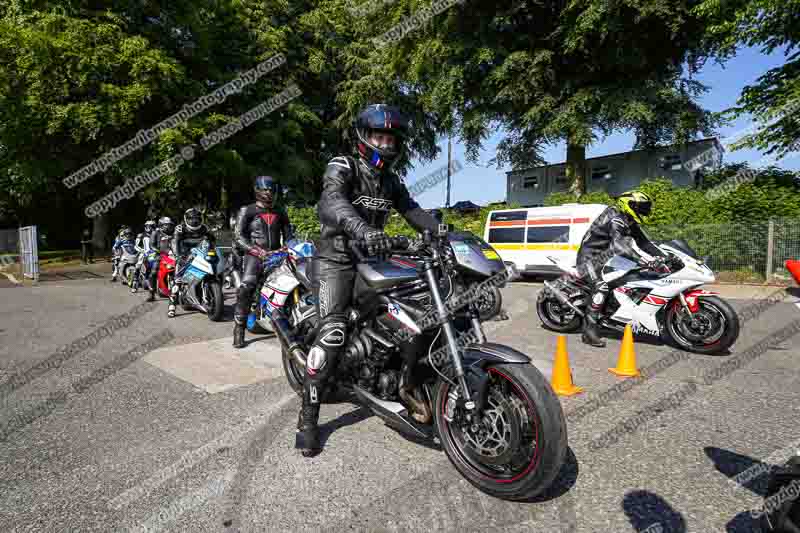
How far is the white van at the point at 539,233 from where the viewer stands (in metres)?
13.0

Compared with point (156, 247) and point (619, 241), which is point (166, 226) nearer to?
point (156, 247)

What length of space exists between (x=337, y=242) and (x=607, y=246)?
4577 millimetres

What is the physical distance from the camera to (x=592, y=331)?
20.0ft

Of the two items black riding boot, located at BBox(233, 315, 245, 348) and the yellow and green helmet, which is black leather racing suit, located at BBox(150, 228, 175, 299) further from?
the yellow and green helmet

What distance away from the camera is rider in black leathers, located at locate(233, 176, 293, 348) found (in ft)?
19.6

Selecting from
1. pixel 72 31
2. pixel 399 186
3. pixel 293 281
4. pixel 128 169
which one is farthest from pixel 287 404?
pixel 72 31

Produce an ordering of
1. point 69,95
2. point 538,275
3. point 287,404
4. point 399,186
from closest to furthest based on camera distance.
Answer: point 399,186 < point 287,404 < point 538,275 < point 69,95

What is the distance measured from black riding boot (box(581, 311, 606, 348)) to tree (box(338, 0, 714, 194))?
14.9 metres

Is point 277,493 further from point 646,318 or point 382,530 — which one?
point 646,318

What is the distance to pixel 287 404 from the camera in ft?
13.1

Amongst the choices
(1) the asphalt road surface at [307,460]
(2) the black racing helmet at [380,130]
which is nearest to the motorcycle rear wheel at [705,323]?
(1) the asphalt road surface at [307,460]

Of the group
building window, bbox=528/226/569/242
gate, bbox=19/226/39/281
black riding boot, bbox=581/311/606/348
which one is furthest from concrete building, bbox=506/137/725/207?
gate, bbox=19/226/39/281

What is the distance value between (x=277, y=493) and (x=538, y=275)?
43.6ft

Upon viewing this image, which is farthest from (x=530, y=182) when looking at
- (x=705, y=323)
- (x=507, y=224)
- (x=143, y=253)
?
(x=705, y=323)
